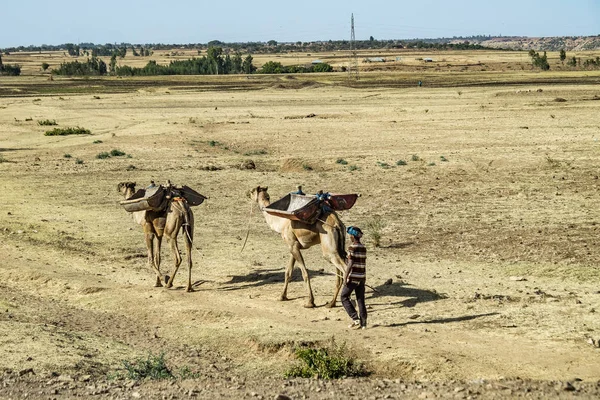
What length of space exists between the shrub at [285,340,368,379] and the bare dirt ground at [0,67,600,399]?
268mm

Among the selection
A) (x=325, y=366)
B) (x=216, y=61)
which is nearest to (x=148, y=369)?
(x=325, y=366)

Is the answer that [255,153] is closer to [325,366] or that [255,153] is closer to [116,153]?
[116,153]

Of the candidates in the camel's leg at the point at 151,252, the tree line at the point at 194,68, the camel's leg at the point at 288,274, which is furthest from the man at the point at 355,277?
the tree line at the point at 194,68

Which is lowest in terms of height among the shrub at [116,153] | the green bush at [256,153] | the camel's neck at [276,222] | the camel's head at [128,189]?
the green bush at [256,153]

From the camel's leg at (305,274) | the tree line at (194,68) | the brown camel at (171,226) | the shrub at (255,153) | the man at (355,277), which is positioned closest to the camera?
the man at (355,277)

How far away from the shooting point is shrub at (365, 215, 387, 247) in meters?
19.2

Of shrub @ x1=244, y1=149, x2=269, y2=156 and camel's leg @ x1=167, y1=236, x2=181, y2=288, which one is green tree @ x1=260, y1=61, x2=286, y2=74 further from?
camel's leg @ x1=167, y1=236, x2=181, y2=288

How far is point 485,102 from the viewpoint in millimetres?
55281

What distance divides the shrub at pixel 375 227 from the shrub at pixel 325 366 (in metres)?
7.20

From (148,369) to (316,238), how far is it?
4001mm

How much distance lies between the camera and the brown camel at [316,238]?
14.3 metres

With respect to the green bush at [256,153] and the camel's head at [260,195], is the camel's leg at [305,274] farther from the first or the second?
the green bush at [256,153]

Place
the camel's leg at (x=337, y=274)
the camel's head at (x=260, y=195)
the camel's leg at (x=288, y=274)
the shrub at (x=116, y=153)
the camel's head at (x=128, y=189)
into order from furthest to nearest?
the shrub at (x=116, y=153)
the camel's head at (x=128, y=189)
the camel's head at (x=260, y=195)
the camel's leg at (x=288, y=274)
the camel's leg at (x=337, y=274)

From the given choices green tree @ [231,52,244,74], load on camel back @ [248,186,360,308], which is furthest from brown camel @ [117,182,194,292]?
green tree @ [231,52,244,74]
